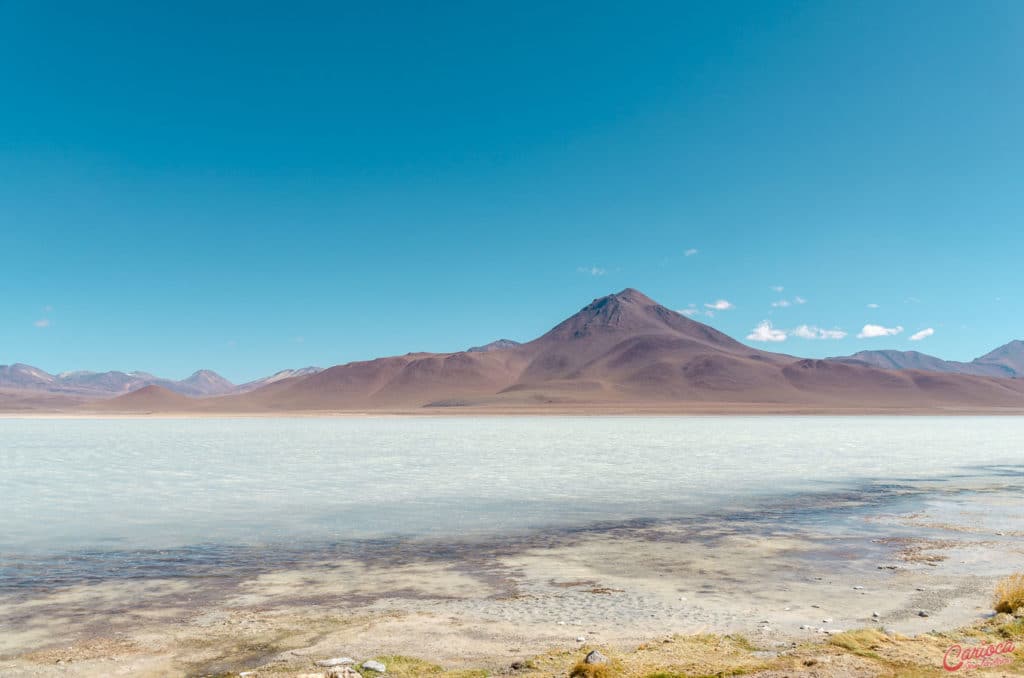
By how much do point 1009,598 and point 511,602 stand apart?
16.4ft

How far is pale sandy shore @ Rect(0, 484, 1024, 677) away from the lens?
21.8ft

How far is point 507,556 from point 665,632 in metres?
4.07

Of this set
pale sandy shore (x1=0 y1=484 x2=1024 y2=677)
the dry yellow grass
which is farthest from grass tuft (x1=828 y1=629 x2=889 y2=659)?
the dry yellow grass

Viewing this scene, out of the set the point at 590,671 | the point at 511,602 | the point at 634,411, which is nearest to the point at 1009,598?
the point at 590,671

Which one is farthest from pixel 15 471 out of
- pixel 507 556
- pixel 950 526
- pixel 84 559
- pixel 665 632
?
pixel 950 526

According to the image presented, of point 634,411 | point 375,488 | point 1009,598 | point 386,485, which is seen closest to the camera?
point 1009,598

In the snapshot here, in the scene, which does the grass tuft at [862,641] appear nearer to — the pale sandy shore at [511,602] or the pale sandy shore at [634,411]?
the pale sandy shore at [511,602]

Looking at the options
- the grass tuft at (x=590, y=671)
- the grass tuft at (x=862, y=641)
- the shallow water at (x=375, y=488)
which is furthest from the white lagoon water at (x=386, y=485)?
the grass tuft at (x=590, y=671)

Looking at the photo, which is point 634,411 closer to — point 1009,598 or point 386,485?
point 386,485

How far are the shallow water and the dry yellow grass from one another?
6.89m

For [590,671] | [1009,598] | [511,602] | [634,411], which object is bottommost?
[511,602]

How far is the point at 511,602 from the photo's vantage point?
8.27 metres

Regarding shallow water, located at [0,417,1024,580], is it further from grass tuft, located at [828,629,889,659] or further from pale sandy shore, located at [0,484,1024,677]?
grass tuft, located at [828,629,889,659]

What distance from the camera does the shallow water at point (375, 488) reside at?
1263 centimetres
